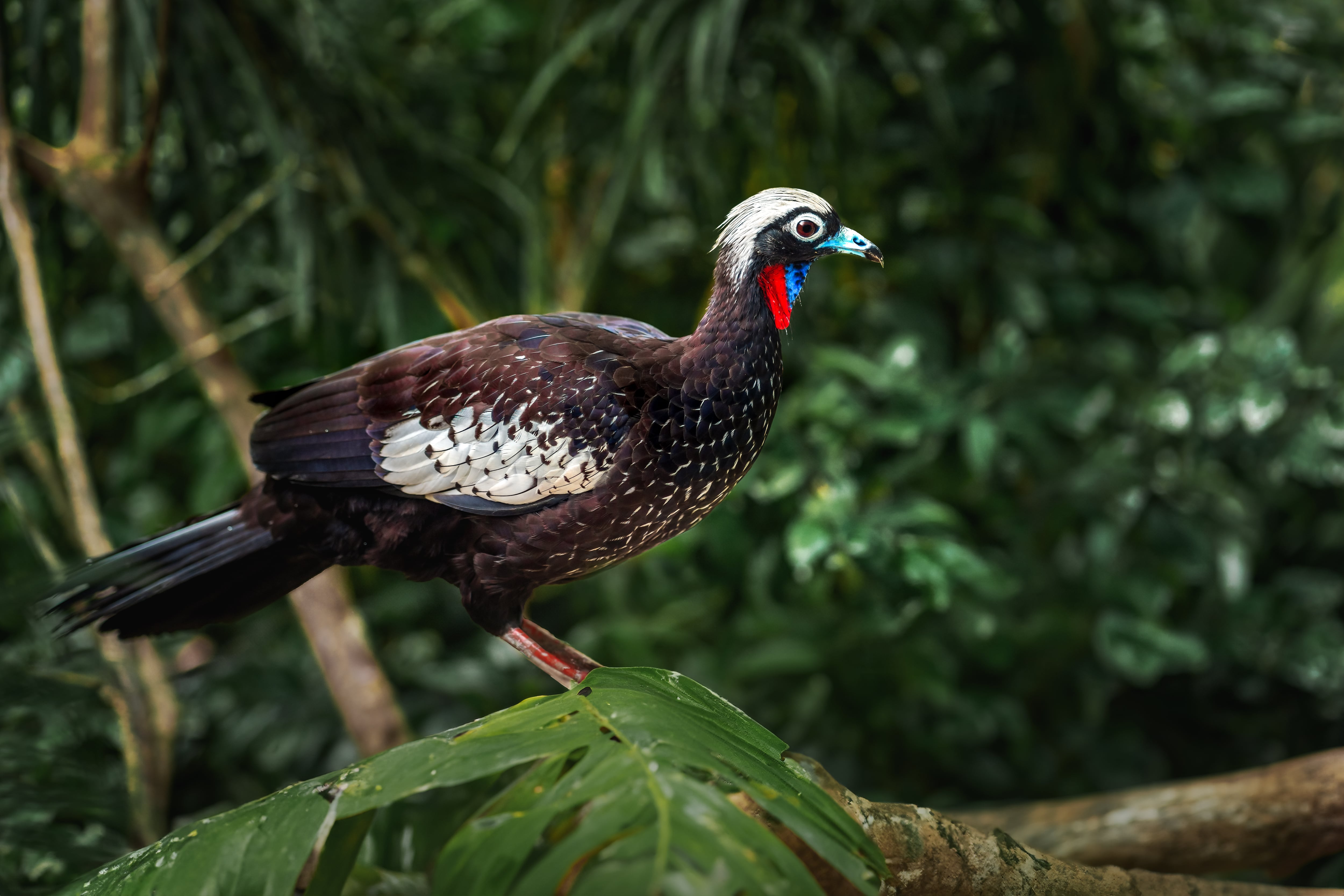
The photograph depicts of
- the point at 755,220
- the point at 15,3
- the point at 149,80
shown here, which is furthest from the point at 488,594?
the point at 15,3

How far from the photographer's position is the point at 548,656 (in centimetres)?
103

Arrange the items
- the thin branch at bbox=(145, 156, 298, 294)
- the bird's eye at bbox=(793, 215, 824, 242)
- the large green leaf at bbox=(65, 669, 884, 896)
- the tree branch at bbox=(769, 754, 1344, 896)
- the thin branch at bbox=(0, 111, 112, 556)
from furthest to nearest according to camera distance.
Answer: the thin branch at bbox=(145, 156, 298, 294) < the thin branch at bbox=(0, 111, 112, 556) < the tree branch at bbox=(769, 754, 1344, 896) < the bird's eye at bbox=(793, 215, 824, 242) < the large green leaf at bbox=(65, 669, 884, 896)

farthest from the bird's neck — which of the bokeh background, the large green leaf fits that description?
the bokeh background

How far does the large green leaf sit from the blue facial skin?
1.23 ft

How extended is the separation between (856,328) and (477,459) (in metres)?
1.55

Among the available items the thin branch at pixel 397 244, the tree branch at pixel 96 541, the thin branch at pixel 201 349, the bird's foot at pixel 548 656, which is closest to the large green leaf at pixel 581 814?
the bird's foot at pixel 548 656

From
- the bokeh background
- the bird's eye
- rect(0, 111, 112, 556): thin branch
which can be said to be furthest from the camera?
the bokeh background

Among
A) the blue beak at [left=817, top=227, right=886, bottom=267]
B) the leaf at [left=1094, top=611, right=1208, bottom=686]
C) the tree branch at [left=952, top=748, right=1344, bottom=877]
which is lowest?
the tree branch at [left=952, top=748, right=1344, bottom=877]

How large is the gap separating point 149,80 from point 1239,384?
1.98 metres

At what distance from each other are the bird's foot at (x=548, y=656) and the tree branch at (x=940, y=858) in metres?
0.21

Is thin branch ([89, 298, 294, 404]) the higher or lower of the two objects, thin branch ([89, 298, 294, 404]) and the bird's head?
the lower

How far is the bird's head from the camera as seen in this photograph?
0.95 meters

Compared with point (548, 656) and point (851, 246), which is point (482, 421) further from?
point (851, 246)

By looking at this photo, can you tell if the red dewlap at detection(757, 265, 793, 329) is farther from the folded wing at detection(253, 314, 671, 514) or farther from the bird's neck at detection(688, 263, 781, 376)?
the folded wing at detection(253, 314, 671, 514)
